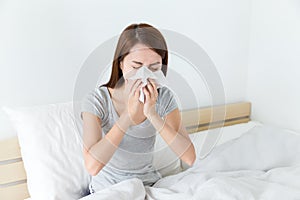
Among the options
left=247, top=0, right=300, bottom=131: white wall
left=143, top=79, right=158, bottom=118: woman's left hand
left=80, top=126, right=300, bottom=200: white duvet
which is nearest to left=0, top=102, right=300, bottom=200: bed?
left=80, top=126, right=300, bottom=200: white duvet

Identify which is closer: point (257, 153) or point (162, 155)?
point (162, 155)

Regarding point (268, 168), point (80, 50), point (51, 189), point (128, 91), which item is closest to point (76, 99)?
point (128, 91)

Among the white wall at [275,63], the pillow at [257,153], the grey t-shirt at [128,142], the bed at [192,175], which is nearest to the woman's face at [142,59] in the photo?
the grey t-shirt at [128,142]

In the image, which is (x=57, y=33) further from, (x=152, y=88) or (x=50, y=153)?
(x=152, y=88)

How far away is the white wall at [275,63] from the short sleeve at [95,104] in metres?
0.97

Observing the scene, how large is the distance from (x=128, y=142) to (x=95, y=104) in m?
0.15

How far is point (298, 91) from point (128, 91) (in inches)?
39.7

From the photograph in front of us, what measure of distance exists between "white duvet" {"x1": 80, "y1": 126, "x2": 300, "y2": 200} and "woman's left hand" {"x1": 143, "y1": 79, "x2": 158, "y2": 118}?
24 centimetres

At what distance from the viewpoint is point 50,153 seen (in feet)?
4.04

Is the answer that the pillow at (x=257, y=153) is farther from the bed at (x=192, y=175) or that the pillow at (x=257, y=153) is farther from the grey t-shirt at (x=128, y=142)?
the grey t-shirt at (x=128, y=142)

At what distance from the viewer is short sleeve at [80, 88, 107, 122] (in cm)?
108

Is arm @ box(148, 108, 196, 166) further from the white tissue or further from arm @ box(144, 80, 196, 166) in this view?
the white tissue

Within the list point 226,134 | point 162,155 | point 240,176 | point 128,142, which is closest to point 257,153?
point 240,176

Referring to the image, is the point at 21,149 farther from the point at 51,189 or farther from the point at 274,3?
the point at 274,3
